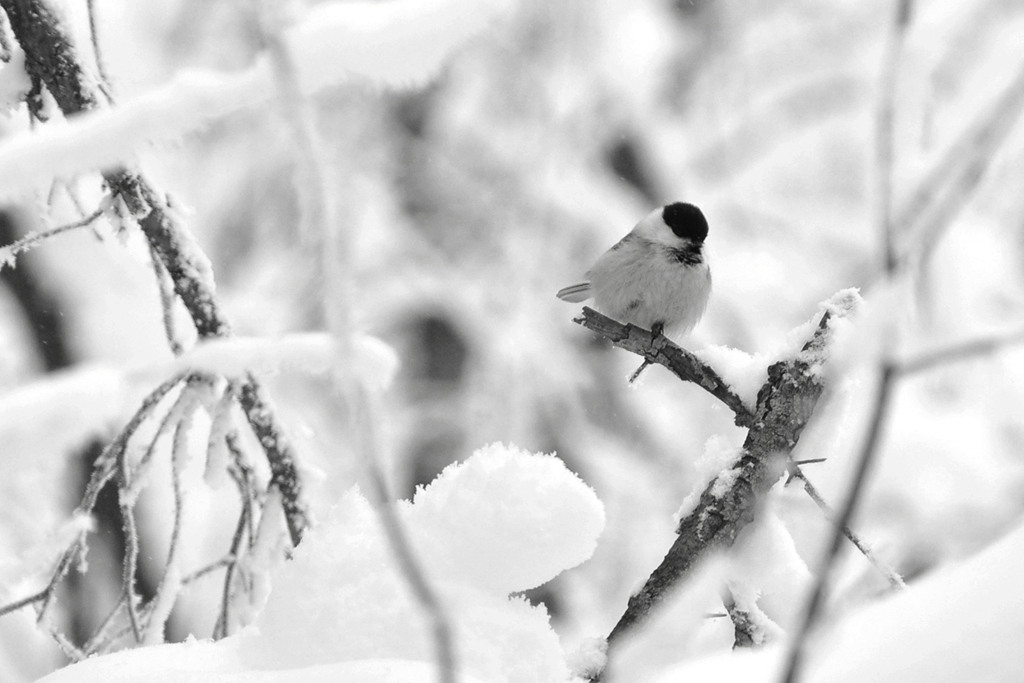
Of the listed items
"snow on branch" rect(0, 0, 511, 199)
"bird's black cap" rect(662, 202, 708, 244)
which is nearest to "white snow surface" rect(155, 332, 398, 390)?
"snow on branch" rect(0, 0, 511, 199)

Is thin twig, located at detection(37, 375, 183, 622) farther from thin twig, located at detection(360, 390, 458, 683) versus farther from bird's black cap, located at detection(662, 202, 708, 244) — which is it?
bird's black cap, located at detection(662, 202, 708, 244)

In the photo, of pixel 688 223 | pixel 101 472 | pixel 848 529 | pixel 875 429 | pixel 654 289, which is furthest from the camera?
pixel 688 223

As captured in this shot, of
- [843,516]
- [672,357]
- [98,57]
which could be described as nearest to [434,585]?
[843,516]

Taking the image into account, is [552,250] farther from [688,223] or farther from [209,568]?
[209,568]

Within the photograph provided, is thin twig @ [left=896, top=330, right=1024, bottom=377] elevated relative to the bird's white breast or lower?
elevated

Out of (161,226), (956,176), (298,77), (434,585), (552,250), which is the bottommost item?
(552,250)

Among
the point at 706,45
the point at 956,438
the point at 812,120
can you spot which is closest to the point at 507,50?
the point at 706,45
